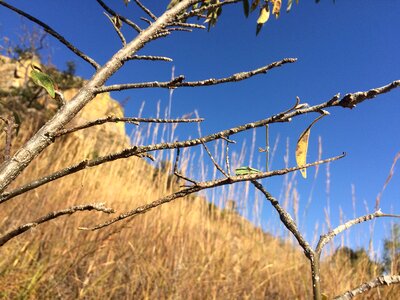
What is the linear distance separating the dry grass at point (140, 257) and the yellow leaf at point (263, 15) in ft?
3.98

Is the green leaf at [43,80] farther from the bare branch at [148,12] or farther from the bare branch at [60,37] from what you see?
the bare branch at [148,12]

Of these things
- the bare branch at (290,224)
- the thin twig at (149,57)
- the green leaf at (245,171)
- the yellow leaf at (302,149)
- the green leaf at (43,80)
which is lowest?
the bare branch at (290,224)

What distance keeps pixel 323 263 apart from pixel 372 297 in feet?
3.86

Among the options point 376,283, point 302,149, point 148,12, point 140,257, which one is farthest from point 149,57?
point 140,257

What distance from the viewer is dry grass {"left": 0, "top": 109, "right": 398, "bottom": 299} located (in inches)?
79.4

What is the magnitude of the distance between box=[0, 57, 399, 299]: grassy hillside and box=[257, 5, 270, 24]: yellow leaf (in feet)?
3.97

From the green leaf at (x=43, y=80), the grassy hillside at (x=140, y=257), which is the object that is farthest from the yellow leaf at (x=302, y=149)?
the grassy hillside at (x=140, y=257)

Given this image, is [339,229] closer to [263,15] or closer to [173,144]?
[173,144]

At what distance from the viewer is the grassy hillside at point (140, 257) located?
2016 mm

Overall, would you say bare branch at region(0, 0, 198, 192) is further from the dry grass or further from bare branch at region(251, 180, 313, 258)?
the dry grass

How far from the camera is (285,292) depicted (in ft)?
8.92

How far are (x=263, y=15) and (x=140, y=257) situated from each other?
6.00ft

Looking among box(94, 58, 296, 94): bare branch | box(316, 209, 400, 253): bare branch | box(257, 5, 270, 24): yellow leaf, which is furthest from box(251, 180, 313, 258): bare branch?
box(257, 5, 270, 24): yellow leaf

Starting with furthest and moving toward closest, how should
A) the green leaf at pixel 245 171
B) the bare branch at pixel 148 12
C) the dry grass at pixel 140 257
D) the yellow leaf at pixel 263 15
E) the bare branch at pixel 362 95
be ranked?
1. the dry grass at pixel 140 257
2. the yellow leaf at pixel 263 15
3. the bare branch at pixel 148 12
4. the green leaf at pixel 245 171
5. the bare branch at pixel 362 95
